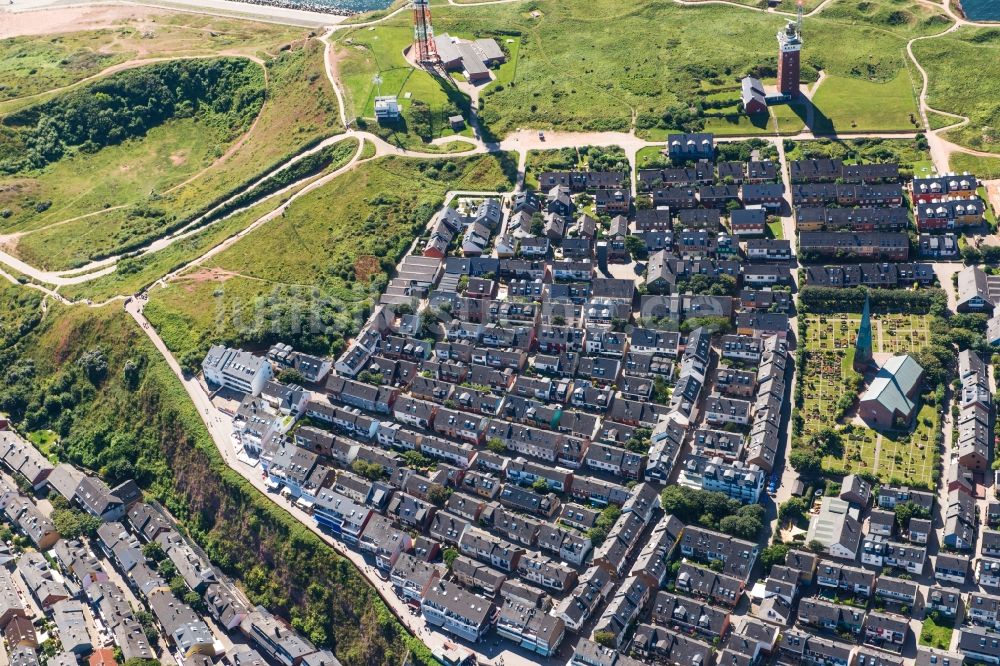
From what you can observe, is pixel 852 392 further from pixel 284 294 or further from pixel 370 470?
pixel 284 294

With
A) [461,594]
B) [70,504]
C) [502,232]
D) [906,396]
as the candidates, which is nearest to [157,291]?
[70,504]

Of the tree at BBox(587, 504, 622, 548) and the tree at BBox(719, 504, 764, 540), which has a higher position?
the tree at BBox(719, 504, 764, 540)

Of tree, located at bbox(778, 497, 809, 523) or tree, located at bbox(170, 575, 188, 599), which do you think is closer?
tree, located at bbox(778, 497, 809, 523)

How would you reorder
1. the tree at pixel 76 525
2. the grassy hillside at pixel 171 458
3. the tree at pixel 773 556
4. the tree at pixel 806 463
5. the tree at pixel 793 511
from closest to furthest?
the tree at pixel 773 556
the tree at pixel 793 511
the grassy hillside at pixel 171 458
the tree at pixel 806 463
the tree at pixel 76 525

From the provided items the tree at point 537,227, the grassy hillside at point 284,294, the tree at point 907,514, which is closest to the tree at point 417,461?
the grassy hillside at point 284,294

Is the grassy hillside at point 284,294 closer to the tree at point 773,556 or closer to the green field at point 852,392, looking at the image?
the green field at point 852,392

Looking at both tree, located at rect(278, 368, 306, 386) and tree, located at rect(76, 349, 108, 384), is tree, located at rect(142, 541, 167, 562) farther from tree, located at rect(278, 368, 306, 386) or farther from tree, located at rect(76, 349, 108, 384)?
tree, located at rect(76, 349, 108, 384)

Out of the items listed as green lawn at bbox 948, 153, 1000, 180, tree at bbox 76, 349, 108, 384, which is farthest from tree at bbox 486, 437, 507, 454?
green lawn at bbox 948, 153, 1000, 180
